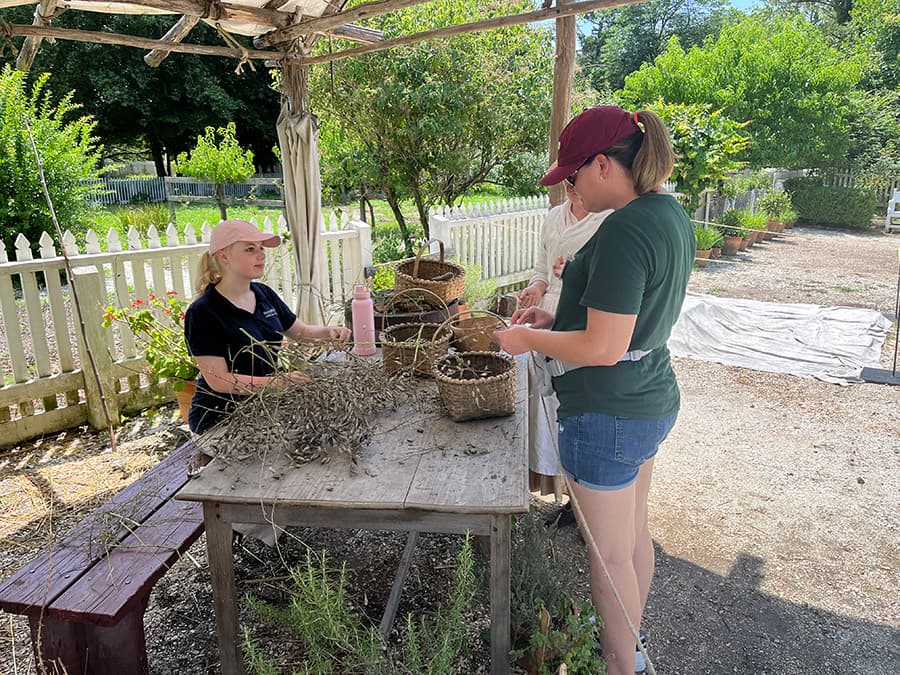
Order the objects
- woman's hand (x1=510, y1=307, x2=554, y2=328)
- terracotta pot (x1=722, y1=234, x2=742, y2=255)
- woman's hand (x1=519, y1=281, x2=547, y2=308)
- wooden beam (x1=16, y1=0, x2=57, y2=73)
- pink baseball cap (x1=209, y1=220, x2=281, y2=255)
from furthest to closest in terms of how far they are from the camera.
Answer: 1. terracotta pot (x1=722, y1=234, x2=742, y2=255)
2. wooden beam (x1=16, y1=0, x2=57, y2=73)
3. woman's hand (x1=519, y1=281, x2=547, y2=308)
4. pink baseball cap (x1=209, y1=220, x2=281, y2=255)
5. woman's hand (x1=510, y1=307, x2=554, y2=328)

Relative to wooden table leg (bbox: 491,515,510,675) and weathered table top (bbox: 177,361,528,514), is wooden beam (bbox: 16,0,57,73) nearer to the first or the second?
weathered table top (bbox: 177,361,528,514)

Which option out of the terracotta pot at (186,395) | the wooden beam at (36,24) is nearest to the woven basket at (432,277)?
the terracotta pot at (186,395)

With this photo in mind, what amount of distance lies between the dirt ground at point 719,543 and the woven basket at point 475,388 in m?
0.90

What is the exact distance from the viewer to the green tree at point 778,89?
650 inches

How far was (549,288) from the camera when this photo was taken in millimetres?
2873

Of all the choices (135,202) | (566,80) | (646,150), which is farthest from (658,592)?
(135,202)

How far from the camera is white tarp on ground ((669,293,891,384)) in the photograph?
19.1 feet

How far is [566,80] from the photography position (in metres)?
3.72

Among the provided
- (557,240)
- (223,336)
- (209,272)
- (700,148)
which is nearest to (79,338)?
(209,272)

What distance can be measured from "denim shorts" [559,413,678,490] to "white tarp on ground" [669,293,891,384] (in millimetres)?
4519

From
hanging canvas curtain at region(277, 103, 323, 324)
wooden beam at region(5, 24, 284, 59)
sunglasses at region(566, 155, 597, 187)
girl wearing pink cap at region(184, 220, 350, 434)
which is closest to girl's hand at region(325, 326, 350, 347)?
girl wearing pink cap at region(184, 220, 350, 434)

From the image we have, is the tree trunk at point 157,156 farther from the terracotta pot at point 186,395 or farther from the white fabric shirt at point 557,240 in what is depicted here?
the white fabric shirt at point 557,240

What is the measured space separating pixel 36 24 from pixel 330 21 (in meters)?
1.50

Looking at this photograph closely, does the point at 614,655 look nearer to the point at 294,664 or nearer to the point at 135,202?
the point at 294,664
